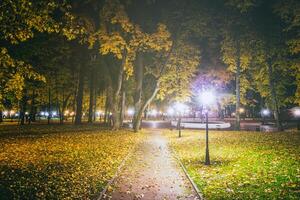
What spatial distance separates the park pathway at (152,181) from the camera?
10.4 meters

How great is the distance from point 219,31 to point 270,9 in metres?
5.97

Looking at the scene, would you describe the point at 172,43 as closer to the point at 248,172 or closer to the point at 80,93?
the point at 80,93

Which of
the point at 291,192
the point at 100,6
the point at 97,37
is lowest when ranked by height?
the point at 291,192

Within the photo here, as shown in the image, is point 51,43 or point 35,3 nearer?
point 35,3

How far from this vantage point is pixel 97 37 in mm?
32562

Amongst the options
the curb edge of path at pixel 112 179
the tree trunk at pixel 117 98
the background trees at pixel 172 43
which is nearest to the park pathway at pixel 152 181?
the curb edge of path at pixel 112 179

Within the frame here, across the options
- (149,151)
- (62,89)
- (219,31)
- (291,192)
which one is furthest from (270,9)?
(62,89)

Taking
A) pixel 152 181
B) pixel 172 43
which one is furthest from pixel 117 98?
pixel 152 181

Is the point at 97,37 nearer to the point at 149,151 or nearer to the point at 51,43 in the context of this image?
the point at 51,43

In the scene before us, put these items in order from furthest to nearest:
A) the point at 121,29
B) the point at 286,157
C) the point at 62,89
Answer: the point at 62,89 → the point at 121,29 → the point at 286,157

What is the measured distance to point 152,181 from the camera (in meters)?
12.4

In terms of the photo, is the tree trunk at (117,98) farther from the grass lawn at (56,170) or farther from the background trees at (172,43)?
the grass lawn at (56,170)

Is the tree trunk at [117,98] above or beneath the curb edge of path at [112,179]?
above

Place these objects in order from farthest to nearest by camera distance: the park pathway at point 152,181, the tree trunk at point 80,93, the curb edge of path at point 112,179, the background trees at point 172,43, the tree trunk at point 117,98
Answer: the tree trunk at point 80,93
the tree trunk at point 117,98
the background trees at point 172,43
the park pathway at point 152,181
the curb edge of path at point 112,179
